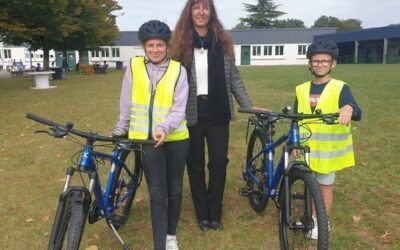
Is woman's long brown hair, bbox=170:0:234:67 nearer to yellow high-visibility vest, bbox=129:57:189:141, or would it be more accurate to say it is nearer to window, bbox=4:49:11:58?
yellow high-visibility vest, bbox=129:57:189:141

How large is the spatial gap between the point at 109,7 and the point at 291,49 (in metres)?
29.4

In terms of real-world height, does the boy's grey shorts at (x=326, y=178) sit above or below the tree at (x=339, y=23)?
below

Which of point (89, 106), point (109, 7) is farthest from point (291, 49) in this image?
A: point (89, 106)

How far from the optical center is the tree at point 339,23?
338 feet

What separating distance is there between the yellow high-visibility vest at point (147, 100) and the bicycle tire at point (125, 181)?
625 millimetres

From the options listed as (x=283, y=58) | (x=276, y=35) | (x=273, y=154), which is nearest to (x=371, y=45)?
(x=283, y=58)

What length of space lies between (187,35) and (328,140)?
1582 mm

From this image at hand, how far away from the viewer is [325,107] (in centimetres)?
367

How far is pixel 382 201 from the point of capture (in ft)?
16.3

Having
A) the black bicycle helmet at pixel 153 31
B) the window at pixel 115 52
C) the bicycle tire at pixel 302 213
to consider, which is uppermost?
the window at pixel 115 52

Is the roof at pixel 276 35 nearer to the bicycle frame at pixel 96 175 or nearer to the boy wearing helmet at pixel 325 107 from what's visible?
the boy wearing helmet at pixel 325 107

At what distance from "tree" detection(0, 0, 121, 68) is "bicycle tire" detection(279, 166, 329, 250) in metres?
17.4

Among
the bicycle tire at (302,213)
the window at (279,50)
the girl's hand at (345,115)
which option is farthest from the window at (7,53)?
the girl's hand at (345,115)

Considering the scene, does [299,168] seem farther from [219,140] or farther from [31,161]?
[31,161]
